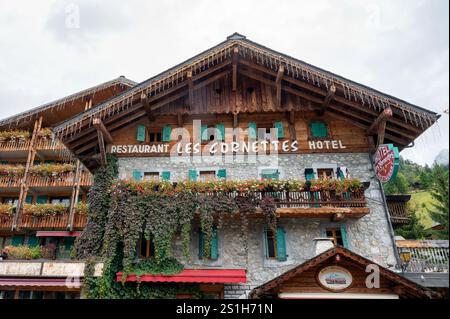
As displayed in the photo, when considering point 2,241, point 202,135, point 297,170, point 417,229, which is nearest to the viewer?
point 297,170

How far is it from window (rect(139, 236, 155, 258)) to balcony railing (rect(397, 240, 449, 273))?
8.41m

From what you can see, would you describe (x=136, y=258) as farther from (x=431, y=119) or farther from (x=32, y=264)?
(x=431, y=119)

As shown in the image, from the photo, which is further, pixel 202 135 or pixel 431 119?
pixel 202 135

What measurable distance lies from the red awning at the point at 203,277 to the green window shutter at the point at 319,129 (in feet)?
20.3

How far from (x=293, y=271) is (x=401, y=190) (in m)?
25.1

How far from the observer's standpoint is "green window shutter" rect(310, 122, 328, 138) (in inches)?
547

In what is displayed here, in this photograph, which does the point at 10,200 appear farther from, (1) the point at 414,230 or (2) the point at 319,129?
(1) the point at 414,230

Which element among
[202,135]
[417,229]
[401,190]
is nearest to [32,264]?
[202,135]

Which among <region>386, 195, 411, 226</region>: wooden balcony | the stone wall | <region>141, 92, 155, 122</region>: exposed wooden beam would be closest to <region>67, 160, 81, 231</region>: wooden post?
the stone wall

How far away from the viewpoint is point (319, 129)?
1400 centimetres

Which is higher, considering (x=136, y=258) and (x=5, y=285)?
(x=136, y=258)

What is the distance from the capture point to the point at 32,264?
1116cm
